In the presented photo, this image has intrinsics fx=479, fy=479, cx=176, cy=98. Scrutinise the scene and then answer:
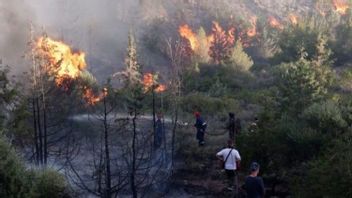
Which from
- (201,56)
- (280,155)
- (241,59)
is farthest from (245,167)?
(201,56)

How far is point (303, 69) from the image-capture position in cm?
1936

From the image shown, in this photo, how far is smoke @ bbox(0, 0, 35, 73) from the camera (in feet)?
106

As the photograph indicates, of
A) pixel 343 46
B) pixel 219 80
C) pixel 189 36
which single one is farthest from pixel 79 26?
pixel 343 46

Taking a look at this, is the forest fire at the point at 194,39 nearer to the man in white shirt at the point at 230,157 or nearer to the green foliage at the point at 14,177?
the man in white shirt at the point at 230,157

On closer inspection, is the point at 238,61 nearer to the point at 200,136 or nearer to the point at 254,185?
the point at 200,136

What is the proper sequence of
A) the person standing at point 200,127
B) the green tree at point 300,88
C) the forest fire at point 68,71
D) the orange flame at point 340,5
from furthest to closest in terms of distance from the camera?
1. the orange flame at point 340,5
2. the forest fire at point 68,71
3. the green tree at point 300,88
4. the person standing at point 200,127

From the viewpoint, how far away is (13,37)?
33906 mm

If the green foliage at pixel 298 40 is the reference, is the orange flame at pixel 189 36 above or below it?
above

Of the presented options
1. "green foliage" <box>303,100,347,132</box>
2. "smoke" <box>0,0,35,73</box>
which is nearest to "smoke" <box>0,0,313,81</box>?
"smoke" <box>0,0,35,73</box>

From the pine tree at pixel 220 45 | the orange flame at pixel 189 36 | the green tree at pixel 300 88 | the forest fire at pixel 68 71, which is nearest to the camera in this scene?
the green tree at pixel 300 88

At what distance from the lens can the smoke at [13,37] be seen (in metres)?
32.4

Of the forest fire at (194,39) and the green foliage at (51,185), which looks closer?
the green foliage at (51,185)

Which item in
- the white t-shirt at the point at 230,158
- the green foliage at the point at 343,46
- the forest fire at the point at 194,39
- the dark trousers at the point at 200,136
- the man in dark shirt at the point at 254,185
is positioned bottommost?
the man in dark shirt at the point at 254,185

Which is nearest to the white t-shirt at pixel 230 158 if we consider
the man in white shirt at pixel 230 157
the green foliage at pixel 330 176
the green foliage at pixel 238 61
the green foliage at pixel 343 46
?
the man in white shirt at pixel 230 157
